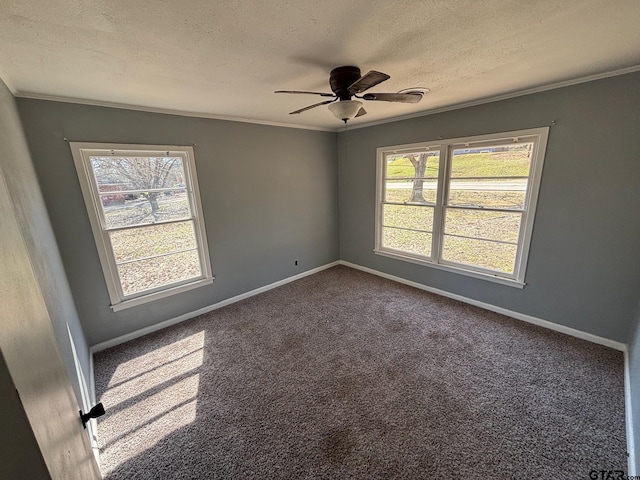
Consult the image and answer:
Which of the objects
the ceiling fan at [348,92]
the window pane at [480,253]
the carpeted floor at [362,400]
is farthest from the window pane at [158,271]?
the window pane at [480,253]

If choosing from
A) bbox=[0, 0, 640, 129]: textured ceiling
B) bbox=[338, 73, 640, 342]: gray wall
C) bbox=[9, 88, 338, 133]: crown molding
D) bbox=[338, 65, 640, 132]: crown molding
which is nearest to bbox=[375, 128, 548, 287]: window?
bbox=[338, 73, 640, 342]: gray wall

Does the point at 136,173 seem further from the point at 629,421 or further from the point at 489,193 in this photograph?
the point at 629,421

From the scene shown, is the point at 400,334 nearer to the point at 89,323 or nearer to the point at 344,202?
the point at 344,202

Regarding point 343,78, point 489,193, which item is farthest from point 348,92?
point 489,193

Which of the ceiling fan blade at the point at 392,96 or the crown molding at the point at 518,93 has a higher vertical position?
the crown molding at the point at 518,93

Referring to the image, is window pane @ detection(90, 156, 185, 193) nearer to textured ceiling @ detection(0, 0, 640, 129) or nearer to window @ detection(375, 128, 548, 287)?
textured ceiling @ detection(0, 0, 640, 129)

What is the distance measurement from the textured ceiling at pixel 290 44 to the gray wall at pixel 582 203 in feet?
0.88

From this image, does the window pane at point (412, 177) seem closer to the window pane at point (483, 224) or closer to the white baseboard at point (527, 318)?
the window pane at point (483, 224)

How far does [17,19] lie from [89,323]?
A: 2545 millimetres

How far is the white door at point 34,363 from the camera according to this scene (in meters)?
0.47

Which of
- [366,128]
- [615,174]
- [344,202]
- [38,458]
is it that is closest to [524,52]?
[615,174]

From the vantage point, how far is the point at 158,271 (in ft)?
9.95

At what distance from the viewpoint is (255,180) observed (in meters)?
3.59

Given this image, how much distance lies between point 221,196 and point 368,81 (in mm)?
2341
